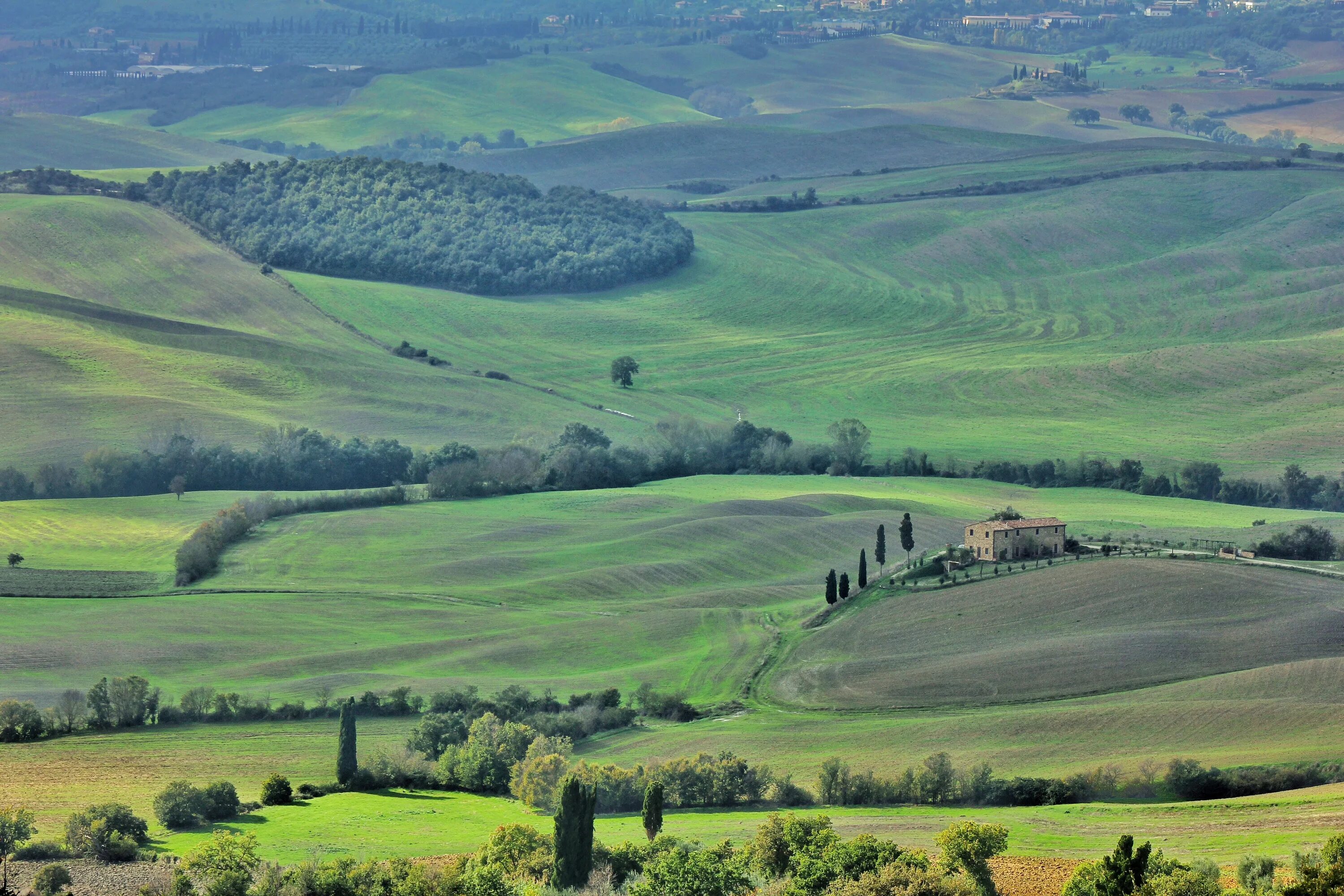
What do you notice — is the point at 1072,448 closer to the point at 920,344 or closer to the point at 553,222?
the point at 920,344

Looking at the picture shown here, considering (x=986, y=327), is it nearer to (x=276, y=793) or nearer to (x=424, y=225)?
(x=424, y=225)

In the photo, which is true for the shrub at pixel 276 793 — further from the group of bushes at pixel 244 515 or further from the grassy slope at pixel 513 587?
the group of bushes at pixel 244 515

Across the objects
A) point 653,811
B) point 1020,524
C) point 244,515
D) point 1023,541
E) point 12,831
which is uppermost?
point 1020,524

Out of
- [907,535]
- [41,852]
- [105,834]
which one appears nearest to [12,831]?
[41,852]

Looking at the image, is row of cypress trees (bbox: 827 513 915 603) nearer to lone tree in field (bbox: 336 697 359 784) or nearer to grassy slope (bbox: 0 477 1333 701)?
grassy slope (bbox: 0 477 1333 701)

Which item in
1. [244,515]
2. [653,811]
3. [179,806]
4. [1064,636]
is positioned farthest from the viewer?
[244,515]

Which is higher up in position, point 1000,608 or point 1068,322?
point 1068,322

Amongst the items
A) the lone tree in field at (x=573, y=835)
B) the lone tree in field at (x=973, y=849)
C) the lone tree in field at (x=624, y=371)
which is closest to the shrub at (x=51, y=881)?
the lone tree in field at (x=573, y=835)

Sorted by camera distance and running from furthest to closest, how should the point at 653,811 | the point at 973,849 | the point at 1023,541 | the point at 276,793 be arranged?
the point at 1023,541 → the point at 276,793 → the point at 653,811 → the point at 973,849

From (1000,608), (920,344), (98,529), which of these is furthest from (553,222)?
(1000,608)
